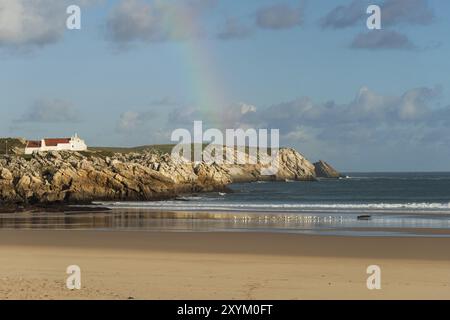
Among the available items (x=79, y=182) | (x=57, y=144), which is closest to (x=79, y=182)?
(x=79, y=182)

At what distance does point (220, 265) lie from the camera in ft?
64.2

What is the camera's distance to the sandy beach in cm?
1480

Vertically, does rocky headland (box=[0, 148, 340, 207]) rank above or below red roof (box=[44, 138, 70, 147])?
below

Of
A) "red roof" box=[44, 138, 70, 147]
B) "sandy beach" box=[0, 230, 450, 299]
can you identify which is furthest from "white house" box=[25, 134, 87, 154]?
"sandy beach" box=[0, 230, 450, 299]

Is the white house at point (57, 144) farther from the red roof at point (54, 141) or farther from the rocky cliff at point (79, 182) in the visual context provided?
the rocky cliff at point (79, 182)

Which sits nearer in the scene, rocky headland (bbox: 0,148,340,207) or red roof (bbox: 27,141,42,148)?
rocky headland (bbox: 0,148,340,207)

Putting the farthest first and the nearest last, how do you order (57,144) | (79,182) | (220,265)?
(57,144)
(79,182)
(220,265)

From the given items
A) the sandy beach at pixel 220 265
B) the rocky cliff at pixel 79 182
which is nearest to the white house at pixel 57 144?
the rocky cliff at pixel 79 182

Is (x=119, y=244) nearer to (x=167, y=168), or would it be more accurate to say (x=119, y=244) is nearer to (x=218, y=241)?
(x=218, y=241)

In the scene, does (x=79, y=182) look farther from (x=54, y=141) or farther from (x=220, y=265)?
(x=54, y=141)

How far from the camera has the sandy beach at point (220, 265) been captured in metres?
14.8

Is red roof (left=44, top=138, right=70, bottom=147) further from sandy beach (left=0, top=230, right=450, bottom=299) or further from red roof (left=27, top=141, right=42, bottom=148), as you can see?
sandy beach (left=0, top=230, right=450, bottom=299)

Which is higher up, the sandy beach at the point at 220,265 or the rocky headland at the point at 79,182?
the rocky headland at the point at 79,182

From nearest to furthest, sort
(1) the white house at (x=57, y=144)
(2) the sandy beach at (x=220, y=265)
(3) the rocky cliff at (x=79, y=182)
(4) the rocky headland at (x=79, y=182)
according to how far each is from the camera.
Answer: (2) the sandy beach at (x=220, y=265) → (4) the rocky headland at (x=79, y=182) → (3) the rocky cliff at (x=79, y=182) → (1) the white house at (x=57, y=144)
